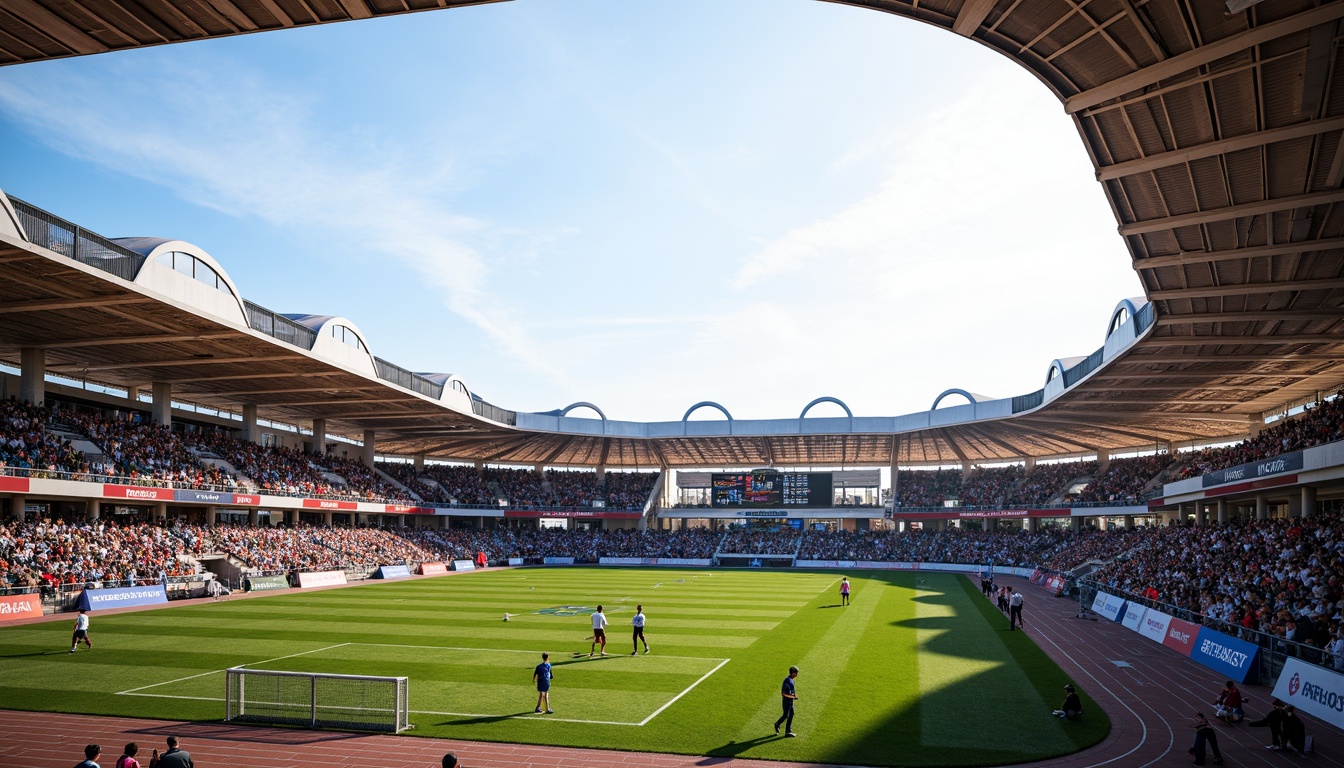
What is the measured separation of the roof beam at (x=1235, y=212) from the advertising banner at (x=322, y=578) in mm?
43175

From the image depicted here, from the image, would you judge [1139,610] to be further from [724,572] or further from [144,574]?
[144,574]

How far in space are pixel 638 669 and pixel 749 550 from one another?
53.7m

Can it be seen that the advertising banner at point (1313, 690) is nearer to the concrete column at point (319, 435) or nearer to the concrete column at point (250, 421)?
the concrete column at point (250, 421)

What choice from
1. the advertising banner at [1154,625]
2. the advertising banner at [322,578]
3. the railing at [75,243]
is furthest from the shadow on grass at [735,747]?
the advertising banner at [322,578]

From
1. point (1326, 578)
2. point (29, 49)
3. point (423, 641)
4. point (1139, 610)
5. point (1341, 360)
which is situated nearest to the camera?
point (29, 49)

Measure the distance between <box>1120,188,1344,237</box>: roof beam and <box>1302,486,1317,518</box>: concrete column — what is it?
17242 millimetres

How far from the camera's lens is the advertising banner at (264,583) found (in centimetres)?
4391

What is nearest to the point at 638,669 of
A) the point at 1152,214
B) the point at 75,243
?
the point at 1152,214

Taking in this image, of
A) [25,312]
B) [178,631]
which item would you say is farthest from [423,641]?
[25,312]

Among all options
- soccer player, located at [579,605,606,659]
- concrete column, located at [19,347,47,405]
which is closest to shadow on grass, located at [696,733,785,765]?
soccer player, located at [579,605,606,659]

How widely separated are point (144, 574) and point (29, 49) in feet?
104

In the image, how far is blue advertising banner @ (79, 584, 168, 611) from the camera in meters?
34.5

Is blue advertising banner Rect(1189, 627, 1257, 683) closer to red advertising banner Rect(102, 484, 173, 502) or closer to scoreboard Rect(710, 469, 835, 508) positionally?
red advertising banner Rect(102, 484, 173, 502)

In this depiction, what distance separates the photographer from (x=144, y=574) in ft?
127
